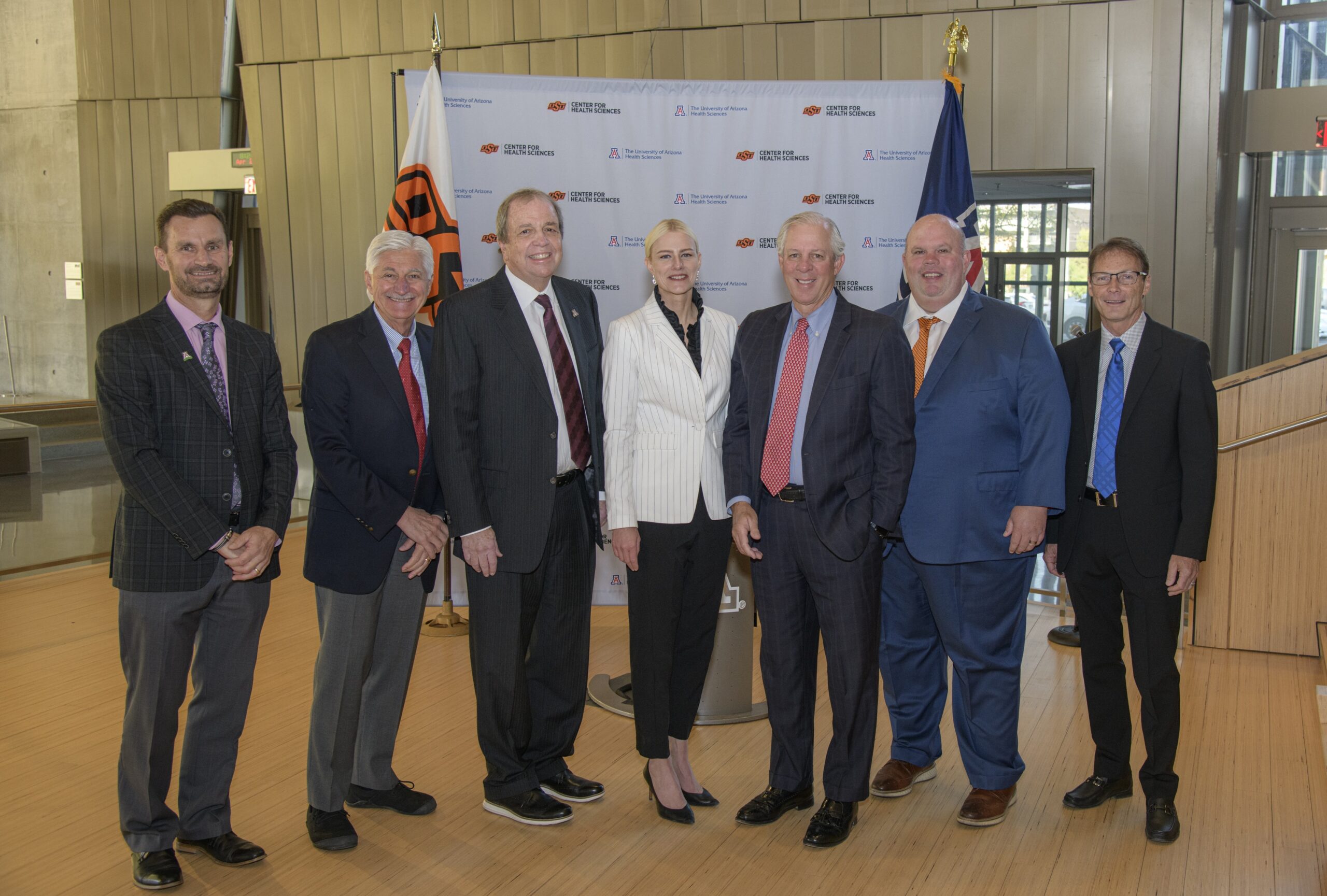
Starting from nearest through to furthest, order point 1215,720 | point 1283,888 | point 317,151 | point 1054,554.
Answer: point 1283,888, point 1054,554, point 1215,720, point 317,151

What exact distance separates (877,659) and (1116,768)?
841 mm

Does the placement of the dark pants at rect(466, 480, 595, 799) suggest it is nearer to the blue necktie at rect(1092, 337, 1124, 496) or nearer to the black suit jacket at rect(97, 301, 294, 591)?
the black suit jacket at rect(97, 301, 294, 591)

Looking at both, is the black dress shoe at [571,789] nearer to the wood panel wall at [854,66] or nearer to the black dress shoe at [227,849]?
the black dress shoe at [227,849]

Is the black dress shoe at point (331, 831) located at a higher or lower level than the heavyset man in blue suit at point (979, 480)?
lower

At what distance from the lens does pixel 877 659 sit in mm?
2857

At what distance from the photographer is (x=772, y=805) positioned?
292cm

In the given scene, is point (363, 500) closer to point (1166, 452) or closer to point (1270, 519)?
point (1166, 452)

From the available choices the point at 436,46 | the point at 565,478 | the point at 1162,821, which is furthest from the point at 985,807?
the point at 436,46

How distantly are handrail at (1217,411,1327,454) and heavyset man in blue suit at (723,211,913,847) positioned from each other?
2.23 m

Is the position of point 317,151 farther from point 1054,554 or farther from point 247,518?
point 1054,554

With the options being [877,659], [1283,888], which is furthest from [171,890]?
[1283,888]

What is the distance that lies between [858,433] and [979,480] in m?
0.39

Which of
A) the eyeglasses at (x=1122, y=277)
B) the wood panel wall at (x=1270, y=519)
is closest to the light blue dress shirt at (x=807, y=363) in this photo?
the eyeglasses at (x=1122, y=277)

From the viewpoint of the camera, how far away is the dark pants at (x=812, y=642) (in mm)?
2744
